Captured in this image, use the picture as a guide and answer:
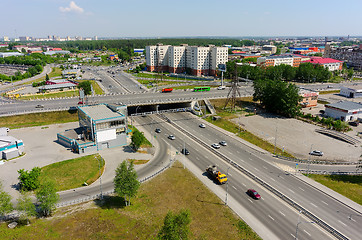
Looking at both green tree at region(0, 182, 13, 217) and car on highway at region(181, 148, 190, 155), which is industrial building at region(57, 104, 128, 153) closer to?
car on highway at region(181, 148, 190, 155)

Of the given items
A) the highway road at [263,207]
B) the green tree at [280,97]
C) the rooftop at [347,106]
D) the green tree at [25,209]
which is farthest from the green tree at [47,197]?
the rooftop at [347,106]

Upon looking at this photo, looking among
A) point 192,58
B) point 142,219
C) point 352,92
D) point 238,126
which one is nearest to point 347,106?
point 352,92

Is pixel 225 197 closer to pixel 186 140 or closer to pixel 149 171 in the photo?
pixel 149 171

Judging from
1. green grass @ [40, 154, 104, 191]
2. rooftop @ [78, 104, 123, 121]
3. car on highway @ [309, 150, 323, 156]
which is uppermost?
rooftop @ [78, 104, 123, 121]

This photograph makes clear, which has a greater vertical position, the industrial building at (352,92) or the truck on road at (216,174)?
the industrial building at (352,92)

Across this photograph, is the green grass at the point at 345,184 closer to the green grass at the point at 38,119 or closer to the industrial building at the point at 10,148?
the industrial building at the point at 10,148

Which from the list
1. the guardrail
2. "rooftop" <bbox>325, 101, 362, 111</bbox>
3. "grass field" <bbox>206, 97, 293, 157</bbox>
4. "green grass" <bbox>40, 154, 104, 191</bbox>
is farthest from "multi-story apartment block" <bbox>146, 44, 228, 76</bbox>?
"green grass" <bbox>40, 154, 104, 191</bbox>

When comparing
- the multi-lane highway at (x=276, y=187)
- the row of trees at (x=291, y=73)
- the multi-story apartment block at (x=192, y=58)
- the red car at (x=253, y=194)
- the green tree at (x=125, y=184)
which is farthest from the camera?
the multi-story apartment block at (x=192, y=58)

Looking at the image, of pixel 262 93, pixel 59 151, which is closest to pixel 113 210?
pixel 59 151
